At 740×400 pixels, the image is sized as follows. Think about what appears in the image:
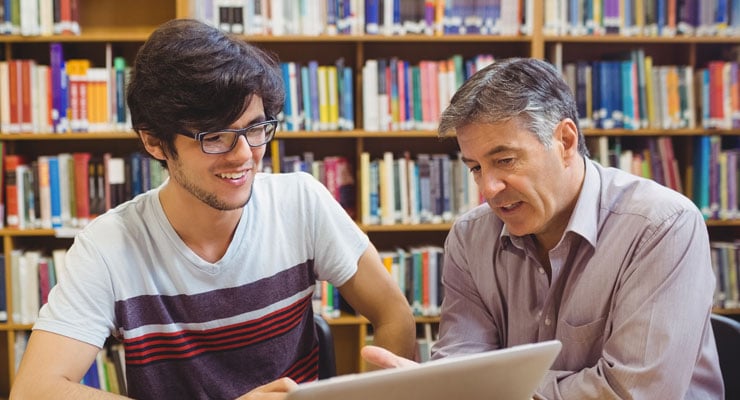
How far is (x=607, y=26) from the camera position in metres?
2.99

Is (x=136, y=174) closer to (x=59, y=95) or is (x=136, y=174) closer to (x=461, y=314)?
(x=59, y=95)

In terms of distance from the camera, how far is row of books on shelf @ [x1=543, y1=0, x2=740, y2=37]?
2.97 m

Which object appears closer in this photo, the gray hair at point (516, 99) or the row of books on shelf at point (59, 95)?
the gray hair at point (516, 99)

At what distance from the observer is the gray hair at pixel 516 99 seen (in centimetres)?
133

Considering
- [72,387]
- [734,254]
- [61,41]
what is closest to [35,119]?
[61,41]

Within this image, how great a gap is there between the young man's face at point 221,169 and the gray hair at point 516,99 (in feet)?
1.22

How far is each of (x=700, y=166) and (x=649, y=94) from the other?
1.23ft

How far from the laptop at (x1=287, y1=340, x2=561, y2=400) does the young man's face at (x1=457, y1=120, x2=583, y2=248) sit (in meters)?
0.43

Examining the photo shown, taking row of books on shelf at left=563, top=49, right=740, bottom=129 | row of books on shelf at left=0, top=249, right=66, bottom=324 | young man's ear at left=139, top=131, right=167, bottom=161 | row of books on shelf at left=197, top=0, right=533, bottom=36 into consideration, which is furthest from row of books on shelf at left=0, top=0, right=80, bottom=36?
row of books on shelf at left=563, top=49, right=740, bottom=129

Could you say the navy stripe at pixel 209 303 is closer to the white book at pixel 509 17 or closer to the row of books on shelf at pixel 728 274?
the white book at pixel 509 17

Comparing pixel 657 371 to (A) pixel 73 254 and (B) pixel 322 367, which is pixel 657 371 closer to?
(B) pixel 322 367

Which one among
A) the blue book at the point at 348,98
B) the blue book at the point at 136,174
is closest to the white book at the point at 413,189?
the blue book at the point at 348,98

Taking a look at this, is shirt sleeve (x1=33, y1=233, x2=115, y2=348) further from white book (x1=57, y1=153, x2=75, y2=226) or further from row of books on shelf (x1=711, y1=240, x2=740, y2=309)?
row of books on shelf (x1=711, y1=240, x2=740, y2=309)

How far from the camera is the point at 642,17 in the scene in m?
→ 3.00
